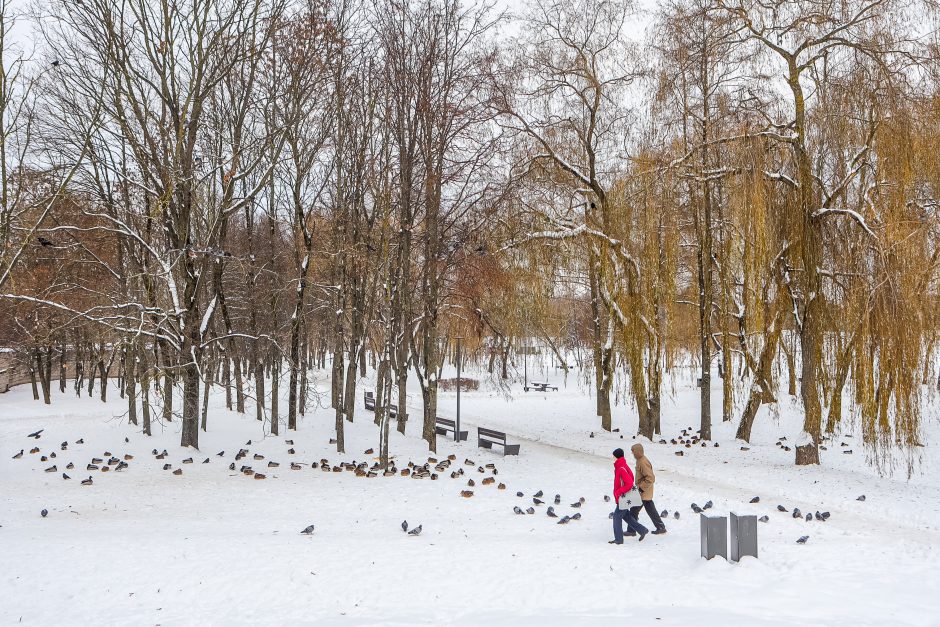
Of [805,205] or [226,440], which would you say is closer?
[805,205]

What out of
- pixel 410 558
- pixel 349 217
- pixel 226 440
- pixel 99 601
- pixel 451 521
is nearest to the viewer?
pixel 99 601

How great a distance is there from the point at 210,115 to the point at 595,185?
405 inches

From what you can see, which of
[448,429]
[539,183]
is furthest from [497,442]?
[539,183]

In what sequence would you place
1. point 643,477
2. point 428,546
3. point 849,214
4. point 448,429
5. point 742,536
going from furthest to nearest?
point 448,429
point 849,214
point 643,477
point 428,546
point 742,536

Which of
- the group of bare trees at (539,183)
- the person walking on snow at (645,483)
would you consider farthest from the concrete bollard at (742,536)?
the group of bare trees at (539,183)

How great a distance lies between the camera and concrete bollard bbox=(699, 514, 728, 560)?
22.5ft

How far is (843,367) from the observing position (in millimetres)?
11391

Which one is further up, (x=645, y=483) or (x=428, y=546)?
(x=645, y=483)

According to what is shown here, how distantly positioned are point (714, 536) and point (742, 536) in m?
0.30

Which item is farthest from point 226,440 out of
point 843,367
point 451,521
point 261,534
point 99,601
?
point 843,367

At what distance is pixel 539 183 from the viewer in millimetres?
17312

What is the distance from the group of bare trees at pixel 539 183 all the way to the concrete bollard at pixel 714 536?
16.4 feet

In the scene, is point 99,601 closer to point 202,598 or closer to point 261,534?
point 202,598

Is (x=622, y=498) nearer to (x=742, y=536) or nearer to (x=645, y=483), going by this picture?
(x=645, y=483)
